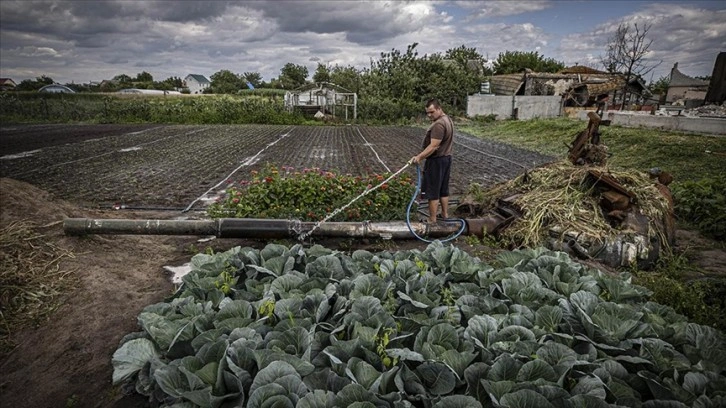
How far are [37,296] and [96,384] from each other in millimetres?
1627

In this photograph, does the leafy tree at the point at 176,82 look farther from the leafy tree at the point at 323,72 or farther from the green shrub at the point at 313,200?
the green shrub at the point at 313,200

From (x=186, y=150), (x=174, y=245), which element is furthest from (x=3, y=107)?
(x=174, y=245)

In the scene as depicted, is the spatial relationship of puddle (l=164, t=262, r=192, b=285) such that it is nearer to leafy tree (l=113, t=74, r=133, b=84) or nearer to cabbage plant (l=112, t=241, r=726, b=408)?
cabbage plant (l=112, t=241, r=726, b=408)

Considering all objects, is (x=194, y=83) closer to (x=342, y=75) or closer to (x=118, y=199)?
(x=342, y=75)

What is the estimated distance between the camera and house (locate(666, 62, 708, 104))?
37091 mm

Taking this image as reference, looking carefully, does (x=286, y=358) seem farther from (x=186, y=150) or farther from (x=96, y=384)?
(x=186, y=150)

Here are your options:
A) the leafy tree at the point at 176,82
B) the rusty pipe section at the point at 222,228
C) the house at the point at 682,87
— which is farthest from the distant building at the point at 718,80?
the leafy tree at the point at 176,82

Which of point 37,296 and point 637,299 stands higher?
point 637,299

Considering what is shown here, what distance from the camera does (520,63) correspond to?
47.5 m

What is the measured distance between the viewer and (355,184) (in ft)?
19.8

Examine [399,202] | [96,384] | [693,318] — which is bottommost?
[96,384]

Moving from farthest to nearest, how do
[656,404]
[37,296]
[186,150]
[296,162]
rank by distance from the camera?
[186,150] → [296,162] → [37,296] → [656,404]

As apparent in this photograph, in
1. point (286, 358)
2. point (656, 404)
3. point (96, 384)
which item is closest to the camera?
point (656, 404)

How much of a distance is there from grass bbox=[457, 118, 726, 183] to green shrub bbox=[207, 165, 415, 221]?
364cm
